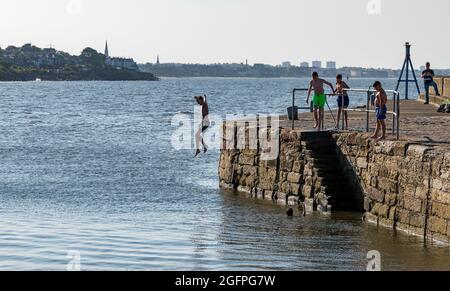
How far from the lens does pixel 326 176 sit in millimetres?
19484

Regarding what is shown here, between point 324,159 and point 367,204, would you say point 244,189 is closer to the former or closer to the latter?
point 324,159

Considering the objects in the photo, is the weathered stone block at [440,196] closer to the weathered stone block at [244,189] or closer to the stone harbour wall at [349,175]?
the stone harbour wall at [349,175]

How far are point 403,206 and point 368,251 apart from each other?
5.37 ft

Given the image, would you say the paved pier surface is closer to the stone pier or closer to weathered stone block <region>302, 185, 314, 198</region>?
the stone pier

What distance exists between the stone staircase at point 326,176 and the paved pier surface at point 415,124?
1096 mm

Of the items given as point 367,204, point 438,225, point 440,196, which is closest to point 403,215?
point 438,225

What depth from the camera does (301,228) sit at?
1792cm

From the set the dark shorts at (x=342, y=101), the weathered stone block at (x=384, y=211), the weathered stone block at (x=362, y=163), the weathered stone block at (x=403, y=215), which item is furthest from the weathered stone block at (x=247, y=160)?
the weathered stone block at (x=403, y=215)

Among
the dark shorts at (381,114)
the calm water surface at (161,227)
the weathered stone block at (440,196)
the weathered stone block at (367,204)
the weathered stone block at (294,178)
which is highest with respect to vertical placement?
the dark shorts at (381,114)

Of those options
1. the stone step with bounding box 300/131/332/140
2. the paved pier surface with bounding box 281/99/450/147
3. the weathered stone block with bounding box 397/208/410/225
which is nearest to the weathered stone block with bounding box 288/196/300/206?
the stone step with bounding box 300/131/332/140

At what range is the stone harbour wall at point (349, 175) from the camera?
16.1m

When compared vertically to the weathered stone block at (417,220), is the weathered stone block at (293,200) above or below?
below

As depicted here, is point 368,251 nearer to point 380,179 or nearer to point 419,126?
point 380,179

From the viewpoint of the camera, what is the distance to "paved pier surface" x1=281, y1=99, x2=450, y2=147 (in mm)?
18984
